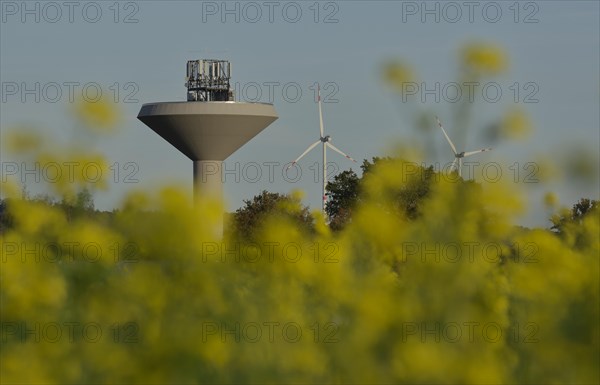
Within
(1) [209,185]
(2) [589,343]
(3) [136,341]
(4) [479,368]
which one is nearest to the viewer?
(4) [479,368]

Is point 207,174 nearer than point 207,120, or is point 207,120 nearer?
point 207,120

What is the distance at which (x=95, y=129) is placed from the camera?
6160 mm

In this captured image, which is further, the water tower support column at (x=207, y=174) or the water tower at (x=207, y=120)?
the water tower support column at (x=207, y=174)

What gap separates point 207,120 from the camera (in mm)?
59844

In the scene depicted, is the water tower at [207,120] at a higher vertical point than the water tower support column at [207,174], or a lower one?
higher

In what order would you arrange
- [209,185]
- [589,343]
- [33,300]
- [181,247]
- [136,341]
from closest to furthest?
1. [181,247]
2. [589,343]
3. [136,341]
4. [33,300]
5. [209,185]

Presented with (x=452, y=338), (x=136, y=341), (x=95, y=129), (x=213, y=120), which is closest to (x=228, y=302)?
(x=136, y=341)

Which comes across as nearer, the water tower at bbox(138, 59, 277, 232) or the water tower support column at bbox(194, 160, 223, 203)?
the water tower at bbox(138, 59, 277, 232)

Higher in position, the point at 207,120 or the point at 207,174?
the point at 207,120

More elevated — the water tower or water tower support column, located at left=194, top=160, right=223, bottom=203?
the water tower

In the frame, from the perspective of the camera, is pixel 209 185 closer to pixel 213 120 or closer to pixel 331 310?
pixel 213 120

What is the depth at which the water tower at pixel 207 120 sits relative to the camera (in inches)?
2351

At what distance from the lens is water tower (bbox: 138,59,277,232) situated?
59.7m

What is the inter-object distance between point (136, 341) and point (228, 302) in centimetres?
57
